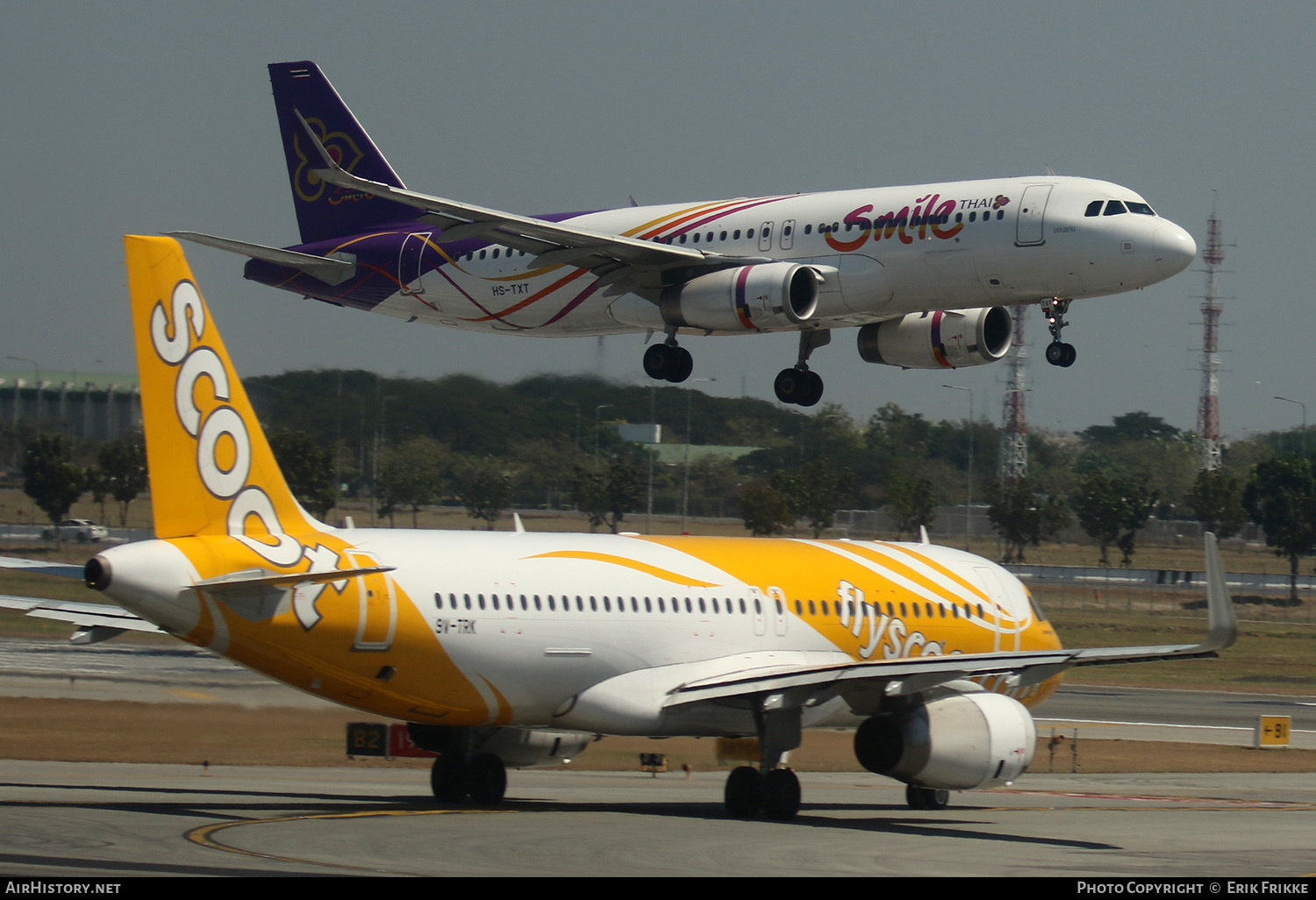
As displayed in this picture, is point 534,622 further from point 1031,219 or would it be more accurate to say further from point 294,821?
point 1031,219

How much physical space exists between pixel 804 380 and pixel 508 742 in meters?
11.1

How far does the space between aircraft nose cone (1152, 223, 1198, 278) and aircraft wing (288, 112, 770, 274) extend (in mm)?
7473

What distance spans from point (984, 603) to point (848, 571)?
3.27 m

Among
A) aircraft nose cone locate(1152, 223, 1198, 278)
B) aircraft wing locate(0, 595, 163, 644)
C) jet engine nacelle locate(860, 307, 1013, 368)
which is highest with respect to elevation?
aircraft nose cone locate(1152, 223, 1198, 278)

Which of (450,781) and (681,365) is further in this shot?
(681,365)

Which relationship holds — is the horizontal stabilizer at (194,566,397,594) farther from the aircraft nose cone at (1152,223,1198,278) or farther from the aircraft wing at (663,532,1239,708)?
the aircraft nose cone at (1152,223,1198,278)

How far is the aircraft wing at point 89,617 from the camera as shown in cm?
2642

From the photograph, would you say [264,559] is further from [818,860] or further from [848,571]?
[848,571]

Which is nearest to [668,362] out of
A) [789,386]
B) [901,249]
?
[789,386]

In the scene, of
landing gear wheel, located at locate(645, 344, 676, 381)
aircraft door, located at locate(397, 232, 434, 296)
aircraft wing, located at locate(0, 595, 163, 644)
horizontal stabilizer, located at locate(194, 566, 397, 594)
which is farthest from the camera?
aircraft door, located at locate(397, 232, 434, 296)

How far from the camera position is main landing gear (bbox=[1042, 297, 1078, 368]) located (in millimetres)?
30359

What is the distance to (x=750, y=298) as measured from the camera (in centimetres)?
3306

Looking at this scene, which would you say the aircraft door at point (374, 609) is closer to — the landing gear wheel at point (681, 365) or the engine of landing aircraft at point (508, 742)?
the engine of landing aircraft at point (508, 742)

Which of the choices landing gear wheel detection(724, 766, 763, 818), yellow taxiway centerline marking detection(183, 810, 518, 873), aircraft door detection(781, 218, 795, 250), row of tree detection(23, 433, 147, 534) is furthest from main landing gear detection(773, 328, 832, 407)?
row of tree detection(23, 433, 147, 534)
